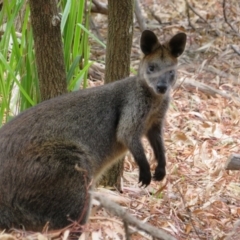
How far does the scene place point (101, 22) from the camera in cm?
1097

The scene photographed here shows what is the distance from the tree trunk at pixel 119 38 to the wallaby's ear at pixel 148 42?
0.29 meters

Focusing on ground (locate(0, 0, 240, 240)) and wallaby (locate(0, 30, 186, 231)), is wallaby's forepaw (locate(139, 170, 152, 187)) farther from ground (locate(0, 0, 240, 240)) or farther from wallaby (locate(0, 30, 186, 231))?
ground (locate(0, 0, 240, 240))

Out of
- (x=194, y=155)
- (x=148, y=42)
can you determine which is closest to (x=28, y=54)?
(x=148, y=42)

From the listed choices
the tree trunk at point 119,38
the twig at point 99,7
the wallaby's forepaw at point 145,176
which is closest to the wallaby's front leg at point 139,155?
the wallaby's forepaw at point 145,176

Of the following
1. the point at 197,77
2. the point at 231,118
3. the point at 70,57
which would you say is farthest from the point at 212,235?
the point at 197,77

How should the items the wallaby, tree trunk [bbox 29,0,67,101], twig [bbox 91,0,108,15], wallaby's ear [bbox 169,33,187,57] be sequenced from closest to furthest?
1. the wallaby
2. tree trunk [bbox 29,0,67,101]
3. wallaby's ear [bbox 169,33,187,57]
4. twig [bbox 91,0,108,15]

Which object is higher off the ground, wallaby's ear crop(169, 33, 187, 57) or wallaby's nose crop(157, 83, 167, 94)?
wallaby's ear crop(169, 33, 187, 57)

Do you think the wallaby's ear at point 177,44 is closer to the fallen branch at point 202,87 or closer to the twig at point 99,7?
the fallen branch at point 202,87

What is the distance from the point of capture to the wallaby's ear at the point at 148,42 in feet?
16.6

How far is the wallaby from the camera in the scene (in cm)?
432

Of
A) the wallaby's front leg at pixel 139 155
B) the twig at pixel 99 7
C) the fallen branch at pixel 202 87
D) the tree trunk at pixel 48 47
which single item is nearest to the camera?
the wallaby's front leg at pixel 139 155

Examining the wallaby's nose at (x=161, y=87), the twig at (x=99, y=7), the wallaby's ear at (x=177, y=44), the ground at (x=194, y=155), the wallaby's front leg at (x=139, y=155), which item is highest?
the wallaby's ear at (x=177, y=44)

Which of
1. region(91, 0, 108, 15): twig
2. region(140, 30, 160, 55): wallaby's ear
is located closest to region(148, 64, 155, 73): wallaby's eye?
region(140, 30, 160, 55): wallaby's ear

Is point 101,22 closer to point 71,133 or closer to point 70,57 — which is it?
point 70,57
